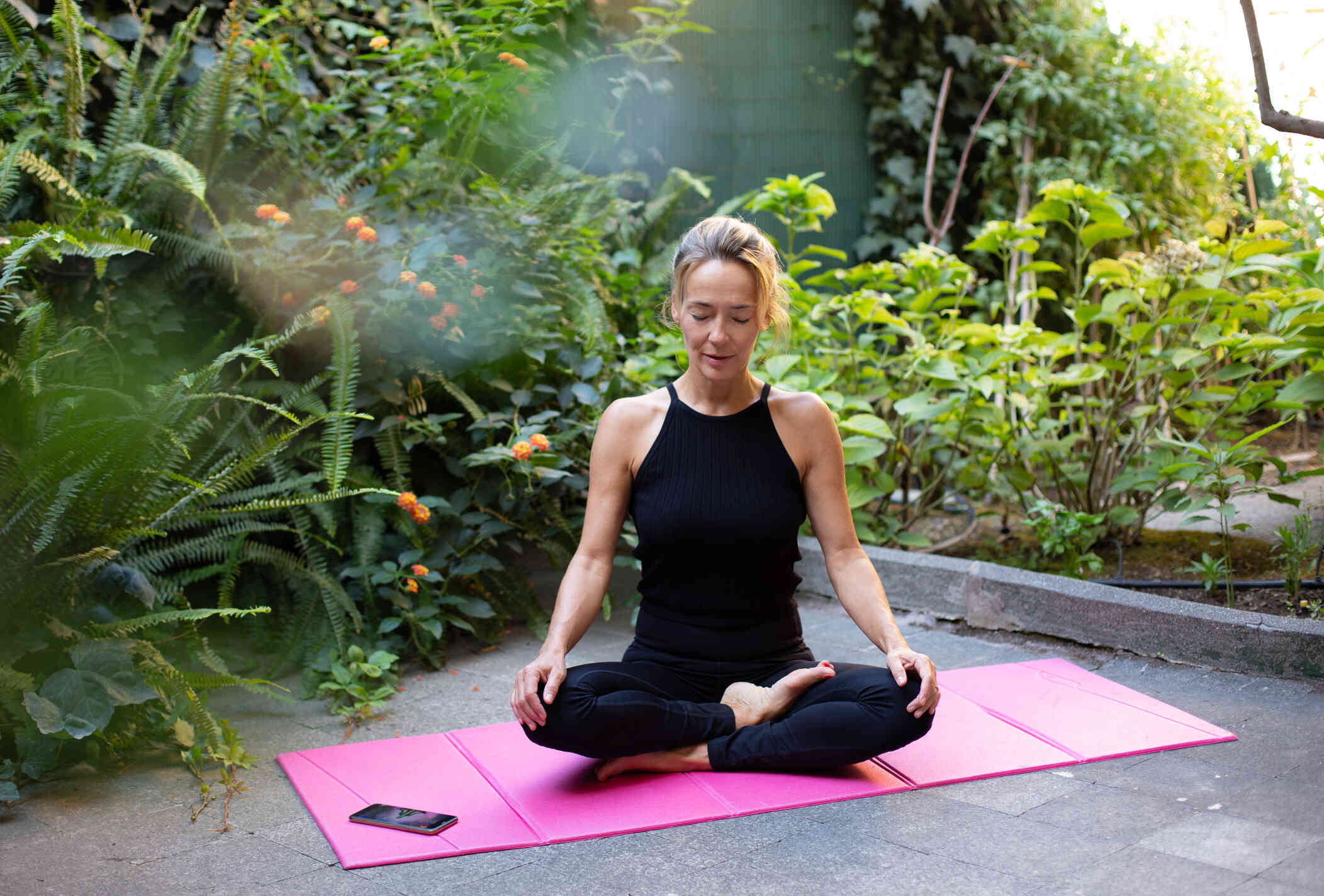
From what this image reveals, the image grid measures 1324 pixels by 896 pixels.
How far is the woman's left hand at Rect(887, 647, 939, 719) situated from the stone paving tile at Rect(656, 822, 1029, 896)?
27 centimetres

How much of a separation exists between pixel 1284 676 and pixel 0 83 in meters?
3.56

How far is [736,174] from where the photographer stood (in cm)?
564

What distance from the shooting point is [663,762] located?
2121mm

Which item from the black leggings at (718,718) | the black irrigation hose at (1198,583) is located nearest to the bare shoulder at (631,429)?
the black leggings at (718,718)

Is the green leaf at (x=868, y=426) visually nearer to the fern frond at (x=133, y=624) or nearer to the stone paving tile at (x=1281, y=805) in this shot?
the stone paving tile at (x=1281, y=805)

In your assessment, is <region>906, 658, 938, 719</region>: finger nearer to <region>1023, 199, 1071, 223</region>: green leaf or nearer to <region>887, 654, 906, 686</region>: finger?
<region>887, 654, 906, 686</region>: finger

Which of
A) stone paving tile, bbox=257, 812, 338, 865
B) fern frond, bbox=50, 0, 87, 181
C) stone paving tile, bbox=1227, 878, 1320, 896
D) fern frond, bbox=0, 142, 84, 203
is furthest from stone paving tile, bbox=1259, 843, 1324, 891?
fern frond, bbox=50, 0, 87, 181

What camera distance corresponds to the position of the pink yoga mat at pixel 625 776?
1912 millimetres

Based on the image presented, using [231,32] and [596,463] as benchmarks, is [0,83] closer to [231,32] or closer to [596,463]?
[231,32]

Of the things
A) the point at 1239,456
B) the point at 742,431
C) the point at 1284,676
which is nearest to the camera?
the point at 742,431

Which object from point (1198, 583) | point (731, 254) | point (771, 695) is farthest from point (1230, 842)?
point (1198, 583)

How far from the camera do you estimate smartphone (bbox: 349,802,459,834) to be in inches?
75.2

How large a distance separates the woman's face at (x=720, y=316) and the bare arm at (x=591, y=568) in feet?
0.87

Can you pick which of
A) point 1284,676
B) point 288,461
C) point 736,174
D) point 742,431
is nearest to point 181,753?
point 288,461
